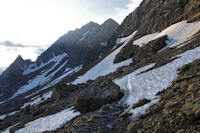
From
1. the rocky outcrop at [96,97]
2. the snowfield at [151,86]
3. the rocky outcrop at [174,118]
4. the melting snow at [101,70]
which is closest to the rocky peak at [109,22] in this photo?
the melting snow at [101,70]

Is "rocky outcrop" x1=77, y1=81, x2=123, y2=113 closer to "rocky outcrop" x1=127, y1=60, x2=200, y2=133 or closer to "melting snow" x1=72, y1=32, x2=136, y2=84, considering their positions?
"rocky outcrop" x1=127, y1=60, x2=200, y2=133

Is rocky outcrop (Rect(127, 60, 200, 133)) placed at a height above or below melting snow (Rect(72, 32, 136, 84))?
below

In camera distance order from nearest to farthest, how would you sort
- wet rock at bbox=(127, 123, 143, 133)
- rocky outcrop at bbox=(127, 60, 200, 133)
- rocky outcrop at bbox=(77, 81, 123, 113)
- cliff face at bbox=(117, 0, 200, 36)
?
rocky outcrop at bbox=(127, 60, 200, 133) → wet rock at bbox=(127, 123, 143, 133) → rocky outcrop at bbox=(77, 81, 123, 113) → cliff face at bbox=(117, 0, 200, 36)

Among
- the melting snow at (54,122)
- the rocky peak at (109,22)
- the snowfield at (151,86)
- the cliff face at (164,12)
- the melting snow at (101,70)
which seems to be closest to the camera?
the snowfield at (151,86)

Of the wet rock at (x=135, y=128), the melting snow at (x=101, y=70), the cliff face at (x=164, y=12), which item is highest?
the cliff face at (x=164, y=12)

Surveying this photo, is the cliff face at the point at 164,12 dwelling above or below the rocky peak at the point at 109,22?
below

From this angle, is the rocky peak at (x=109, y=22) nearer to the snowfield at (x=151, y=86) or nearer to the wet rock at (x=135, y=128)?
the snowfield at (x=151, y=86)

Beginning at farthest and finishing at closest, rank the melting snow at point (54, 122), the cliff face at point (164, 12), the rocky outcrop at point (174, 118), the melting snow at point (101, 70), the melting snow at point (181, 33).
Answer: the cliff face at point (164, 12)
the melting snow at point (101, 70)
the melting snow at point (181, 33)
the melting snow at point (54, 122)
the rocky outcrop at point (174, 118)

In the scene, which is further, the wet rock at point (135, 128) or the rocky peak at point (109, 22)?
the rocky peak at point (109, 22)

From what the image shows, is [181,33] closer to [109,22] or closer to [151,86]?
[151,86]

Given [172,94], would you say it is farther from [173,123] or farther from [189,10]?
[189,10]

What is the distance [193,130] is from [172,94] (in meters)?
4.28

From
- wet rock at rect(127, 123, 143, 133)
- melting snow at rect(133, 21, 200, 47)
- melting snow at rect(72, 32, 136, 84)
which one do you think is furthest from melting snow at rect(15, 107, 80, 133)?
melting snow at rect(133, 21, 200, 47)

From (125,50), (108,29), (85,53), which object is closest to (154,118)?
(125,50)
